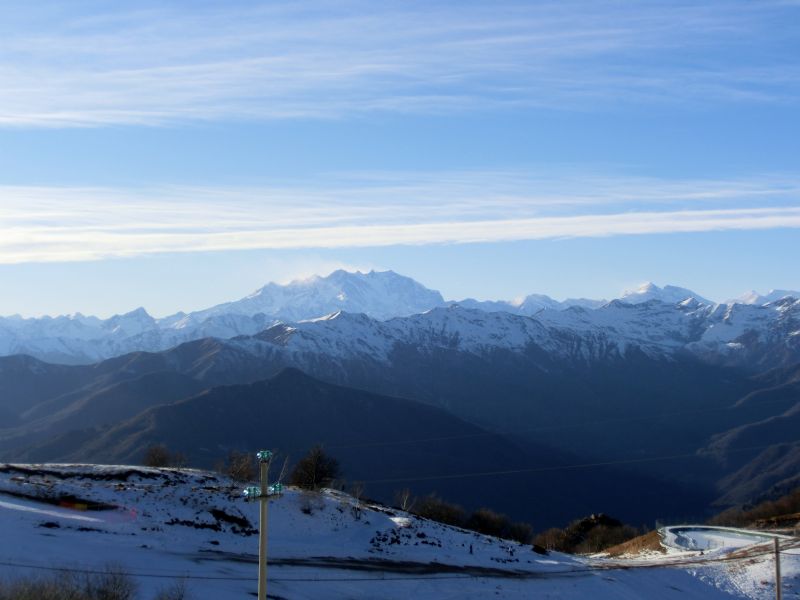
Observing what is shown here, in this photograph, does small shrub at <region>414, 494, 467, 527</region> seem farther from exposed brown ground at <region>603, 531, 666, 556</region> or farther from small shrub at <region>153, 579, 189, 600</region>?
small shrub at <region>153, 579, 189, 600</region>

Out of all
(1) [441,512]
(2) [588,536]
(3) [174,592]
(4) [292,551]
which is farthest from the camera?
(2) [588,536]

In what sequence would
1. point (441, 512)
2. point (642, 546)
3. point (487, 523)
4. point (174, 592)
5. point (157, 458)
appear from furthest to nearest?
point (487, 523), point (441, 512), point (157, 458), point (642, 546), point (174, 592)

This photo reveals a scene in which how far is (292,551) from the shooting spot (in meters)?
56.8

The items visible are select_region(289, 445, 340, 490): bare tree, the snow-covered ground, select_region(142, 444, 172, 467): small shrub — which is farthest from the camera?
select_region(142, 444, 172, 467): small shrub

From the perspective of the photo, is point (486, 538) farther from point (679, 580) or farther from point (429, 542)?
point (679, 580)

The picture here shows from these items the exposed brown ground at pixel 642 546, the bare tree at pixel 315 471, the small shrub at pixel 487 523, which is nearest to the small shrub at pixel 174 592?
the bare tree at pixel 315 471

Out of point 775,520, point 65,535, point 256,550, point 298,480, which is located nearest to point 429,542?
point 256,550

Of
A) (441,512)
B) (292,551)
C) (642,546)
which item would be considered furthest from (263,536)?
(441,512)

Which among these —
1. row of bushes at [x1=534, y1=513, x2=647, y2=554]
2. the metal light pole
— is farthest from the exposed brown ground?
the metal light pole

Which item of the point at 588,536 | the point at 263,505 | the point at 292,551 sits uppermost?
the point at 263,505

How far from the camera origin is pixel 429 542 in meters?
63.6

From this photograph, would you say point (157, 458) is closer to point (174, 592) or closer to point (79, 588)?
point (174, 592)

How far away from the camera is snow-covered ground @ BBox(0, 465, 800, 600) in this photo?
47.5 metres

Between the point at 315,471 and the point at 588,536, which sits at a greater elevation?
the point at 315,471
